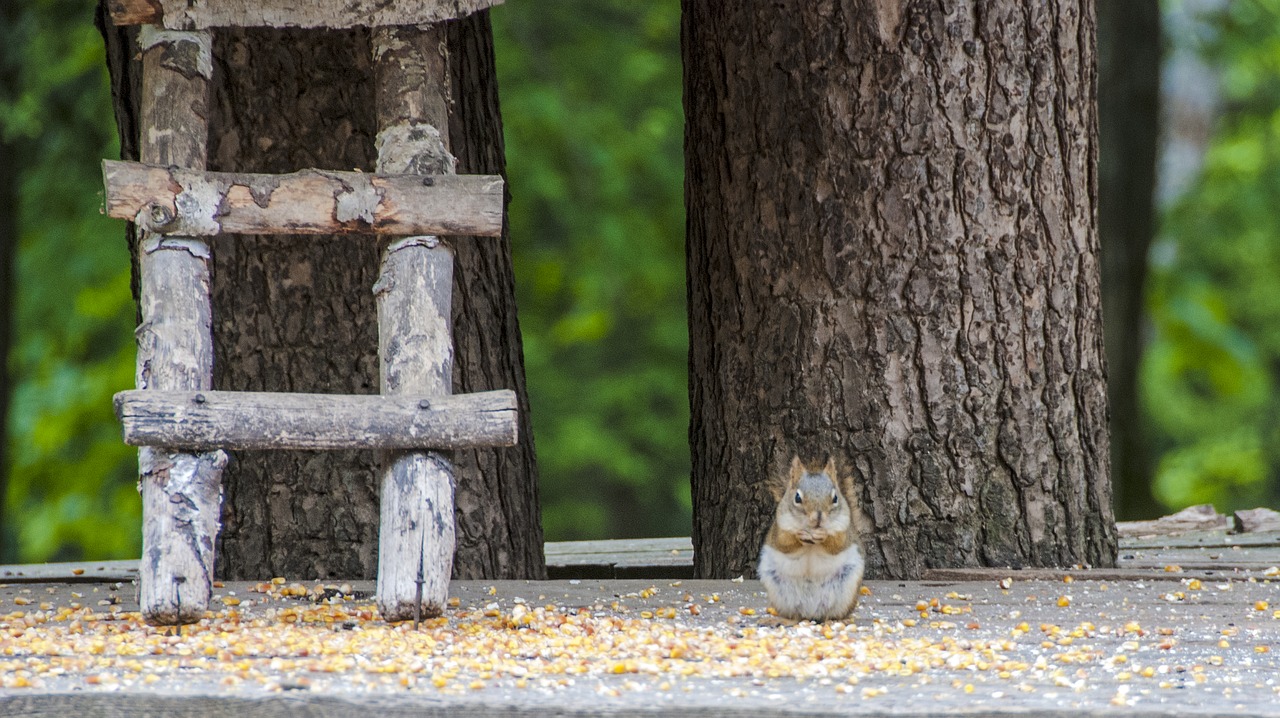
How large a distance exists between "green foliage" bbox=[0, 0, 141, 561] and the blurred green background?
0.02 metres

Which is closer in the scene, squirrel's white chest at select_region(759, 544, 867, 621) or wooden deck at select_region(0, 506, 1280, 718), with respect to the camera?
wooden deck at select_region(0, 506, 1280, 718)

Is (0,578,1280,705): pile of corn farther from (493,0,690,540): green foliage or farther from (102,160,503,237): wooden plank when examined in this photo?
(493,0,690,540): green foliage

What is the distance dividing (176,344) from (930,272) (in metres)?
2.00

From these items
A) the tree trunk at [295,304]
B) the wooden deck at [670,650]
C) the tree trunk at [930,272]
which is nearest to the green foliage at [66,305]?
the tree trunk at [295,304]

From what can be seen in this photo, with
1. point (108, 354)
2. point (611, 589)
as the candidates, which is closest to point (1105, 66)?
point (611, 589)

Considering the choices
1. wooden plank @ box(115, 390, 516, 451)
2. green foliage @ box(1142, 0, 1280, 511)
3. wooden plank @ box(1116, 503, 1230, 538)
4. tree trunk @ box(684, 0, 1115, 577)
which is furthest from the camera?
green foliage @ box(1142, 0, 1280, 511)

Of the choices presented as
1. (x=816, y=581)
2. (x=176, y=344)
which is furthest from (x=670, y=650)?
(x=176, y=344)

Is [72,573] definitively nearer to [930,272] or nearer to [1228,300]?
[930,272]

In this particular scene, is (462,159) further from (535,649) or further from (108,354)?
(108,354)

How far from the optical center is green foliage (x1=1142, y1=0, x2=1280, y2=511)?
1026 centimetres

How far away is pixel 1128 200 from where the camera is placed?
27.2 ft

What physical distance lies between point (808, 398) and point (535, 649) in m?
1.43

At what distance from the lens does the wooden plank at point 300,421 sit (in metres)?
3.21

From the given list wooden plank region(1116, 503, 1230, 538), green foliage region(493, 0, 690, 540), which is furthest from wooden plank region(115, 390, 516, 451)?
green foliage region(493, 0, 690, 540)
